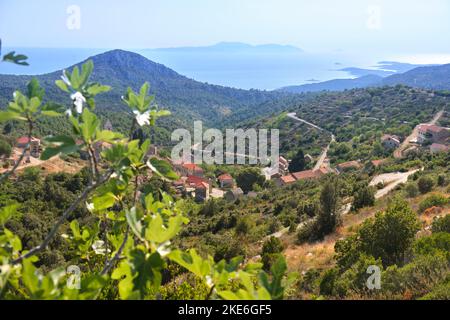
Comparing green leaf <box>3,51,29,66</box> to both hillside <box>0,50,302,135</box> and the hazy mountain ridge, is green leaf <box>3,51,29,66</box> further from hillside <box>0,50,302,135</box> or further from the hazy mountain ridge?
the hazy mountain ridge

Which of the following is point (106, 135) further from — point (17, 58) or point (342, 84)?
point (342, 84)

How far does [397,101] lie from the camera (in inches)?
2232

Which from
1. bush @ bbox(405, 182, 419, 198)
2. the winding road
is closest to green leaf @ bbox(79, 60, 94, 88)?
bush @ bbox(405, 182, 419, 198)

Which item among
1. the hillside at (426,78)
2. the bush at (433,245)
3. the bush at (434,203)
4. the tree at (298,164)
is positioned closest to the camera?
the bush at (433,245)

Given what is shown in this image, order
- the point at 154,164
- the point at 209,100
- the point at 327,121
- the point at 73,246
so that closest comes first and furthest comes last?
the point at 154,164, the point at 73,246, the point at 327,121, the point at 209,100

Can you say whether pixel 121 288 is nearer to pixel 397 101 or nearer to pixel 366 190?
pixel 366 190

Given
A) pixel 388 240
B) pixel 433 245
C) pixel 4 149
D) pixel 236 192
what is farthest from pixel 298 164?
pixel 433 245

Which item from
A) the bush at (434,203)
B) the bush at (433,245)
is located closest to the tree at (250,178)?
the bush at (434,203)

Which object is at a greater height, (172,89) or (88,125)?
(88,125)

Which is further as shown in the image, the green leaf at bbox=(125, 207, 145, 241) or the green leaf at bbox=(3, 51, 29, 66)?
the green leaf at bbox=(3, 51, 29, 66)

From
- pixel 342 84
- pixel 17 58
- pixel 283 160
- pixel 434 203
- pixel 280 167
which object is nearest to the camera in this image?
pixel 17 58

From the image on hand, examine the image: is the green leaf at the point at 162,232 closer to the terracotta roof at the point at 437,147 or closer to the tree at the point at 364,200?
the tree at the point at 364,200
